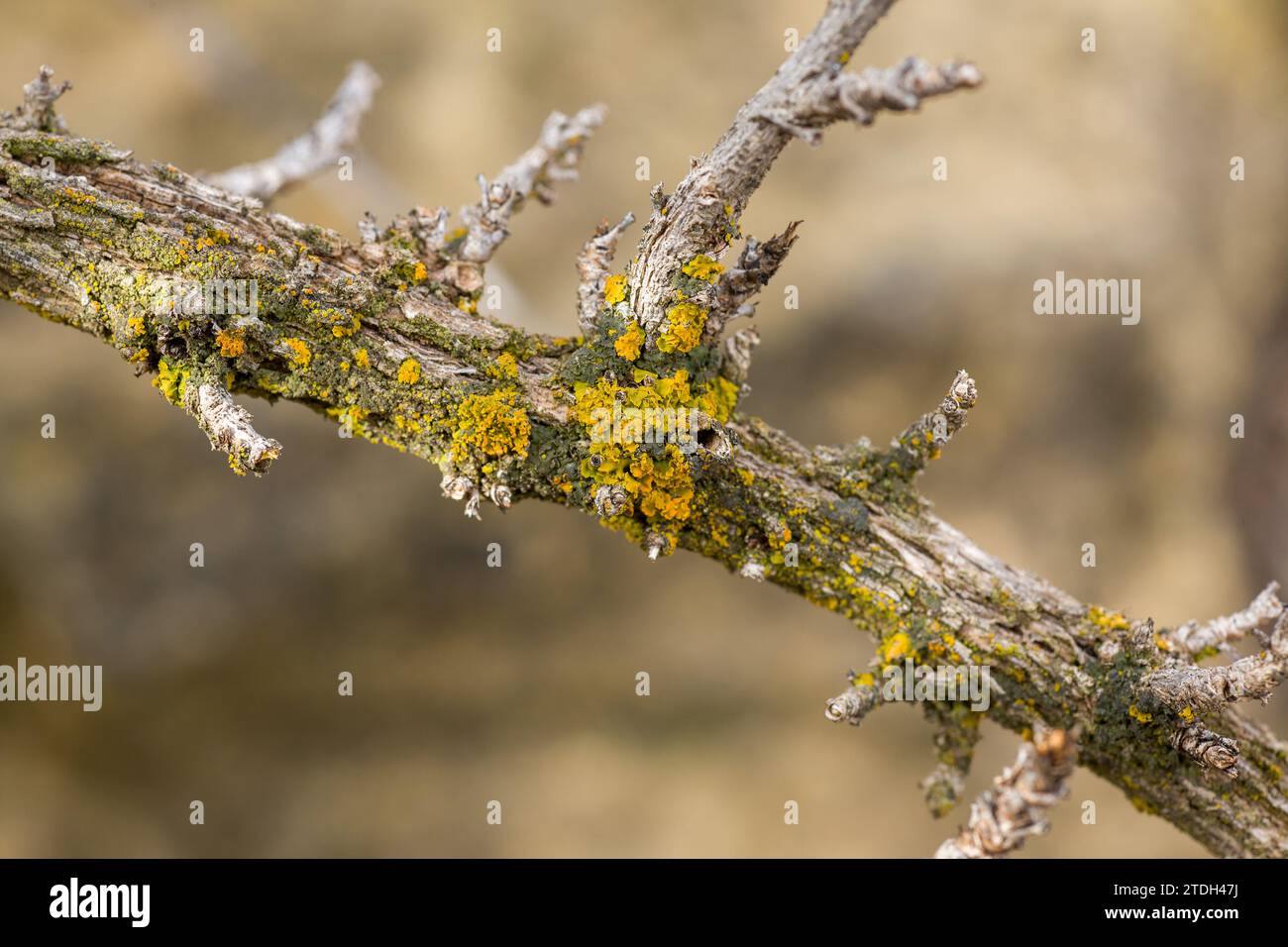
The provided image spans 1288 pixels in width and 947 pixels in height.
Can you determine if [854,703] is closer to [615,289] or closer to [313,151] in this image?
[615,289]

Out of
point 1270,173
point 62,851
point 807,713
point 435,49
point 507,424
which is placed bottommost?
point 62,851

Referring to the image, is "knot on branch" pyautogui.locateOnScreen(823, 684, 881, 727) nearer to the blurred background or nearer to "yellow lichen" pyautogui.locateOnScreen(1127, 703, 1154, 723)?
"yellow lichen" pyautogui.locateOnScreen(1127, 703, 1154, 723)

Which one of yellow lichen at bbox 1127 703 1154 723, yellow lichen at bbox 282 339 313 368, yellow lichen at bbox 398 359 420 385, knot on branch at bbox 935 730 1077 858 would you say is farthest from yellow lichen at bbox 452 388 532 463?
yellow lichen at bbox 1127 703 1154 723

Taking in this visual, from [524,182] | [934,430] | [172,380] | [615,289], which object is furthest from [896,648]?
[172,380]

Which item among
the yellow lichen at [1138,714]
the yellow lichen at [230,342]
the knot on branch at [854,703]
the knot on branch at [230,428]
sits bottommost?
the yellow lichen at [1138,714]

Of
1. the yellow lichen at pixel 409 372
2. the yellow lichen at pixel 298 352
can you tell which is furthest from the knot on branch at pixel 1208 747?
the yellow lichen at pixel 298 352

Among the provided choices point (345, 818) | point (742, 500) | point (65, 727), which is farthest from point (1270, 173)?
point (65, 727)

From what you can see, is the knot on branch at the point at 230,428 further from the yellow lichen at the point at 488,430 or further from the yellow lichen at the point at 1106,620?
the yellow lichen at the point at 1106,620

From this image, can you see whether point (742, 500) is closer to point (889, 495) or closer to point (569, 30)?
point (889, 495)
